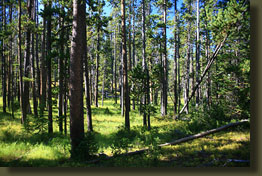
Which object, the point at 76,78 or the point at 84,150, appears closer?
the point at 84,150

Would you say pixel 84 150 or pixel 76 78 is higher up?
pixel 76 78

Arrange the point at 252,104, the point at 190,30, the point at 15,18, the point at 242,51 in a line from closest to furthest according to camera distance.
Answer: the point at 252,104
the point at 242,51
the point at 15,18
the point at 190,30

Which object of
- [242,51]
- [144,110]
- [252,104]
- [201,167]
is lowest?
[201,167]

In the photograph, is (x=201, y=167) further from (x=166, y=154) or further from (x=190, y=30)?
(x=190, y=30)

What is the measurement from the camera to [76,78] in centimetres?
439

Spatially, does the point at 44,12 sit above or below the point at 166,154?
above

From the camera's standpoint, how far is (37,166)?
4258 mm

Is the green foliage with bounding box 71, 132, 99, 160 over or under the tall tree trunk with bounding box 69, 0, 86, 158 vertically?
under

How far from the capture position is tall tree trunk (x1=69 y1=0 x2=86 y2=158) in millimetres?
4336

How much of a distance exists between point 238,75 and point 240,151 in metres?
→ 2.29

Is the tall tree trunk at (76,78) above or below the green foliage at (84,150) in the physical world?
above

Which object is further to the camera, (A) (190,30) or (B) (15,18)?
(A) (190,30)

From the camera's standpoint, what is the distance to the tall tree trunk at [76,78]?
14.2 feet

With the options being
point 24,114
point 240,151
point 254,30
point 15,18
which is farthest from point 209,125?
point 15,18
